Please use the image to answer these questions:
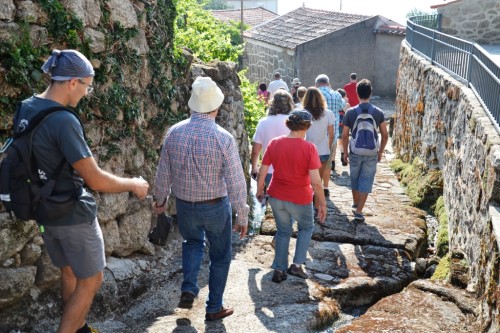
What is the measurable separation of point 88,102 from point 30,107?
1.56 m

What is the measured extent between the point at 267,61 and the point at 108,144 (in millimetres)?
18491

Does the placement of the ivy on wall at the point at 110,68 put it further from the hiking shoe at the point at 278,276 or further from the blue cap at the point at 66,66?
the hiking shoe at the point at 278,276

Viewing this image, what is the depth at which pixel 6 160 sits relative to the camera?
335 cm

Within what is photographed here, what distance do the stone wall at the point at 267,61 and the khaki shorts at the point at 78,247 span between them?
17.7 metres

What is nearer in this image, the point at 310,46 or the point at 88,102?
the point at 88,102

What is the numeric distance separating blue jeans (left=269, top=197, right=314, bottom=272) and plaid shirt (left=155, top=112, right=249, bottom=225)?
1106 mm

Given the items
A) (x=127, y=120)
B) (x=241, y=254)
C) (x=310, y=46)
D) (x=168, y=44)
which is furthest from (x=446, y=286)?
(x=310, y=46)

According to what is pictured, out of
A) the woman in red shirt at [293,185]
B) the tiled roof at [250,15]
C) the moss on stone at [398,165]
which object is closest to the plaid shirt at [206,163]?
the woman in red shirt at [293,185]

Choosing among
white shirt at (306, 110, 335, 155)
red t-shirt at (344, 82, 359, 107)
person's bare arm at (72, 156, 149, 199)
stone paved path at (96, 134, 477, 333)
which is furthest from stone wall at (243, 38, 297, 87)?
person's bare arm at (72, 156, 149, 199)

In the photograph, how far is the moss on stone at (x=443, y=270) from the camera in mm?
6008

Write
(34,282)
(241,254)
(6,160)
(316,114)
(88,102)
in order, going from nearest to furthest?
1. (6,160)
2. (34,282)
3. (88,102)
4. (241,254)
5. (316,114)

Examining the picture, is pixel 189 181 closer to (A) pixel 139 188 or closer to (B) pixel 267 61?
(A) pixel 139 188

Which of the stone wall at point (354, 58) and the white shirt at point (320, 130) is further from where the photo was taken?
the stone wall at point (354, 58)

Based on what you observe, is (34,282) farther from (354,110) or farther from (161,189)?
(354,110)
